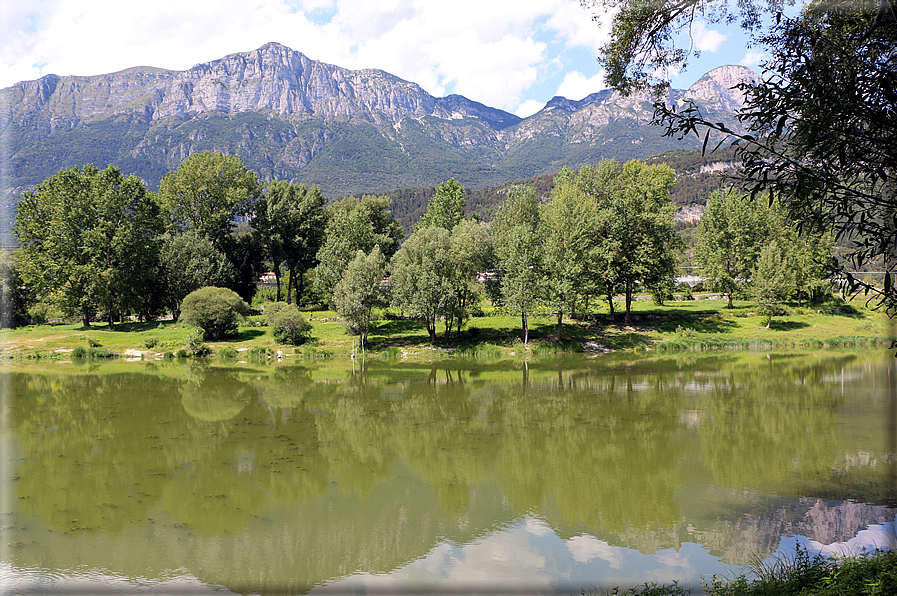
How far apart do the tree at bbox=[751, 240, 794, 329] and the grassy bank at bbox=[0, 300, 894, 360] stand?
4.14ft

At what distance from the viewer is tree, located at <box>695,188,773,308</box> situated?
48.9 m

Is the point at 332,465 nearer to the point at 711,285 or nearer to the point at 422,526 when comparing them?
the point at 422,526

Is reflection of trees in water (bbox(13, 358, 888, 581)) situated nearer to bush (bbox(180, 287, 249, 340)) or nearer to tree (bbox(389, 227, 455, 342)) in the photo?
tree (bbox(389, 227, 455, 342))

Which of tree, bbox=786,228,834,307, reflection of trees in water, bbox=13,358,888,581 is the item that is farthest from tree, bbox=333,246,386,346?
tree, bbox=786,228,834,307

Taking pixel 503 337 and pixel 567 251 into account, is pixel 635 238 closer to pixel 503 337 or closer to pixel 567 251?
pixel 567 251

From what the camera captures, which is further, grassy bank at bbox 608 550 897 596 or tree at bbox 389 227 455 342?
tree at bbox 389 227 455 342

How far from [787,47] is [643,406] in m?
14.1

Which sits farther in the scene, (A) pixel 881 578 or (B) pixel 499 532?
(B) pixel 499 532

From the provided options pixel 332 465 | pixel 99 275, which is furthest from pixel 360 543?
pixel 99 275

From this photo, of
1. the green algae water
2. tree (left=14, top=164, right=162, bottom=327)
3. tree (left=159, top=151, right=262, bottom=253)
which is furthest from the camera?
tree (left=159, top=151, right=262, bottom=253)

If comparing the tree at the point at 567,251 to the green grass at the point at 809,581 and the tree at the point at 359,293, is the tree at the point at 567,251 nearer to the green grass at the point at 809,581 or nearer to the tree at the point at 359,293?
the tree at the point at 359,293

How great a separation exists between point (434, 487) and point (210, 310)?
30033mm

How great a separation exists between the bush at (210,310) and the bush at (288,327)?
9.97ft

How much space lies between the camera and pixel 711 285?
49.8 m
